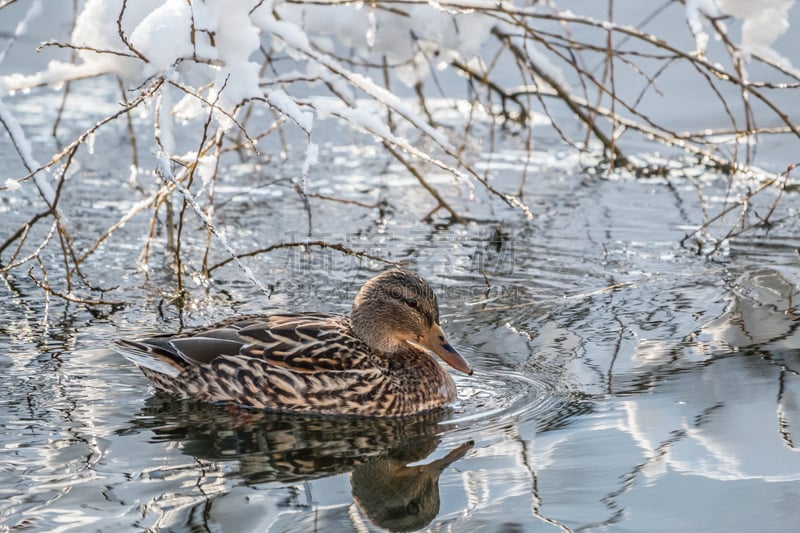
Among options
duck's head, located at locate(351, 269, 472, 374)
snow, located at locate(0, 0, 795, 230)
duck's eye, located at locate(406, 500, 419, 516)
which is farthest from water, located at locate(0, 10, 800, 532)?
→ snow, located at locate(0, 0, 795, 230)

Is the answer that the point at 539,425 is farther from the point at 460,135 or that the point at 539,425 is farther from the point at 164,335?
the point at 460,135

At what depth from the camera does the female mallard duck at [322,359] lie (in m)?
5.65

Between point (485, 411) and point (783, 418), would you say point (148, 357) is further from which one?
point (783, 418)

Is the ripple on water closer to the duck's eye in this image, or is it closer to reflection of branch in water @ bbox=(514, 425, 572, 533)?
reflection of branch in water @ bbox=(514, 425, 572, 533)

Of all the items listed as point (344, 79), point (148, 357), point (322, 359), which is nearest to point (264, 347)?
point (322, 359)

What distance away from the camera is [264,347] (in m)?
5.77

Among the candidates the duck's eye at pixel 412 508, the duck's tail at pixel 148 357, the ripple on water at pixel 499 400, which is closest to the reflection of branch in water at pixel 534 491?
the ripple on water at pixel 499 400

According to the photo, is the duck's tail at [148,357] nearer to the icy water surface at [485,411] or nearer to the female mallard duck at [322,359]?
the female mallard duck at [322,359]

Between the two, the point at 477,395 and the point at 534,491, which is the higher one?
the point at 477,395

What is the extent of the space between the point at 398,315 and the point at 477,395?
529 millimetres

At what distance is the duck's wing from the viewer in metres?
5.71

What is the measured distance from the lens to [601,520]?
4164 mm

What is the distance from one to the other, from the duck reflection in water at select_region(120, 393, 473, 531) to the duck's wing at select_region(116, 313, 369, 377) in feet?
0.65

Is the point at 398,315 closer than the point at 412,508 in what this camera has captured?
No
